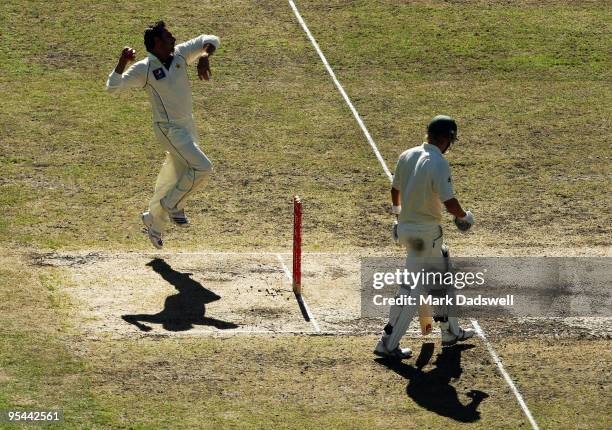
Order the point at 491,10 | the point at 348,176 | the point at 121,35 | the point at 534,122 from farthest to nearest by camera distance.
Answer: the point at 491,10
the point at 121,35
the point at 534,122
the point at 348,176

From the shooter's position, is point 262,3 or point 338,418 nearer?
point 338,418

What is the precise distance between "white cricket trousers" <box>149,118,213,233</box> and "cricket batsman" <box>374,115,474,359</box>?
2949 mm

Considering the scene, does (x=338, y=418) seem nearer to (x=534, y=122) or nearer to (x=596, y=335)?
(x=596, y=335)

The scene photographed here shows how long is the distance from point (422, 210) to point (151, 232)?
3.91 metres

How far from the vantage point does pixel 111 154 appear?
56.7ft

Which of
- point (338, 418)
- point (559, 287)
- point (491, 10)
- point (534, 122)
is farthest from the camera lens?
point (491, 10)

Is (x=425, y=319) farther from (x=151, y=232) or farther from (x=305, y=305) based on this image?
(x=151, y=232)

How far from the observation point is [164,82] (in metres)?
13.7

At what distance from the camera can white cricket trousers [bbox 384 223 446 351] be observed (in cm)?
1154

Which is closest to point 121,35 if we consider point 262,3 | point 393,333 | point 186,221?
point 262,3

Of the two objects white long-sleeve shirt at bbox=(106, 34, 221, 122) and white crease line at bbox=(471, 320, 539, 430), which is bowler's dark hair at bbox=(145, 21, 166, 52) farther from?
white crease line at bbox=(471, 320, 539, 430)

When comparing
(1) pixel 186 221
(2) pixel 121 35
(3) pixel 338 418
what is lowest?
(3) pixel 338 418

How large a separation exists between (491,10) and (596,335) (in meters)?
10.9

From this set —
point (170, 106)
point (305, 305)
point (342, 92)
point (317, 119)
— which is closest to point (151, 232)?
point (170, 106)
